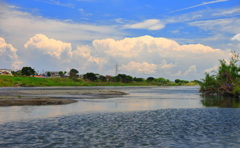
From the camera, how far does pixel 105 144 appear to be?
701 inches

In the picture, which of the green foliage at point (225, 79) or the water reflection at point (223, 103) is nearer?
the water reflection at point (223, 103)

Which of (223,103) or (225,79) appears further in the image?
(225,79)

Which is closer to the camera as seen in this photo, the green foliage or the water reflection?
the water reflection

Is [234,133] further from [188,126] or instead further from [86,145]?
[86,145]

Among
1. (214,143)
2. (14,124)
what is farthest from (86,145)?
(14,124)

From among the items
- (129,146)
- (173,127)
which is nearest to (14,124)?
(129,146)

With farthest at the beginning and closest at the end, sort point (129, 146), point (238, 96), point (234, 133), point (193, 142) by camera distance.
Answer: point (238, 96), point (234, 133), point (193, 142), point (129, 146)

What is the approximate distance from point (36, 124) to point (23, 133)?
4.41 m

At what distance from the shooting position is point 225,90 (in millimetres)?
76875

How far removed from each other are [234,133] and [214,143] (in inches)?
191

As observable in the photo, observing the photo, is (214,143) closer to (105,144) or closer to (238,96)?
(105,144)

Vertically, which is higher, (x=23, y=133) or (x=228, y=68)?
(x=228, y=68)

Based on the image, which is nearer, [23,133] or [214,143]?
[214,143]

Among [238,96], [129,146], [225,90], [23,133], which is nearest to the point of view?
[129,146]
